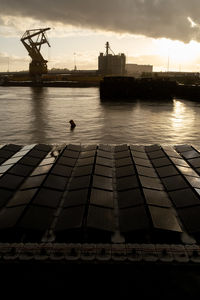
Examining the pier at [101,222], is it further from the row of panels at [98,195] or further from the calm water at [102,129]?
the calm water at [102,129]

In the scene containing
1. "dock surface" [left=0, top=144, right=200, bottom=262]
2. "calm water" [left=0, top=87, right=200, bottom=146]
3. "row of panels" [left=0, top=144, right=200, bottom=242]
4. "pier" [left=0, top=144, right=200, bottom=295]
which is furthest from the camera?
"calm water" [left=0, top=87, right=200, bottom=146]

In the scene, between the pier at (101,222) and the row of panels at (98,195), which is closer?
the pier at (101,222)

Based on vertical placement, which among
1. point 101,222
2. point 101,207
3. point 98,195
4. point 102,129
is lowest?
point 101,222

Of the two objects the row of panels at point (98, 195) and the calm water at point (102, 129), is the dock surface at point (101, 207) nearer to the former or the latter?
the row of panels at point (98, 195)

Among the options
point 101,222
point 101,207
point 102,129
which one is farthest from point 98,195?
point 102,129

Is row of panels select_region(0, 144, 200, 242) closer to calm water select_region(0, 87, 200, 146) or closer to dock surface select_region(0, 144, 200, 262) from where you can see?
dock surface select_region(0, 144, 200, 262)

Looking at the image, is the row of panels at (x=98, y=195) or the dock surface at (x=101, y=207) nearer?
the dock surface at (x=101, y=207)

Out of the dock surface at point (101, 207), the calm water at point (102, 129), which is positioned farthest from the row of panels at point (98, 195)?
the calm water at point (102, 129)

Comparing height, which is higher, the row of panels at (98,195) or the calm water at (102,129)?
the calm water at (102,129)

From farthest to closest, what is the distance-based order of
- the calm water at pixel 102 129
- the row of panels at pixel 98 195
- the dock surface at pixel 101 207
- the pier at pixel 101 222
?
the calm water at pixel 102 129 < the row of panels at pixel 98 195 < the dock surface at pixel 101 207 < the pier at pixel 101 222

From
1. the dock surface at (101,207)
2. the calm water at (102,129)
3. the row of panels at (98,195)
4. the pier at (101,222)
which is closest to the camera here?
the pier at (101,222)

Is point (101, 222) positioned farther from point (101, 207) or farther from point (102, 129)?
point (102, 129)

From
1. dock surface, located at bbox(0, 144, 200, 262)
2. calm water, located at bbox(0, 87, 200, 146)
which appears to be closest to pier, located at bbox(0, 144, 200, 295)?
dock surface, located at bbox(0, 144, 200, 262)

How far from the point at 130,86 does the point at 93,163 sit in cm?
6955
